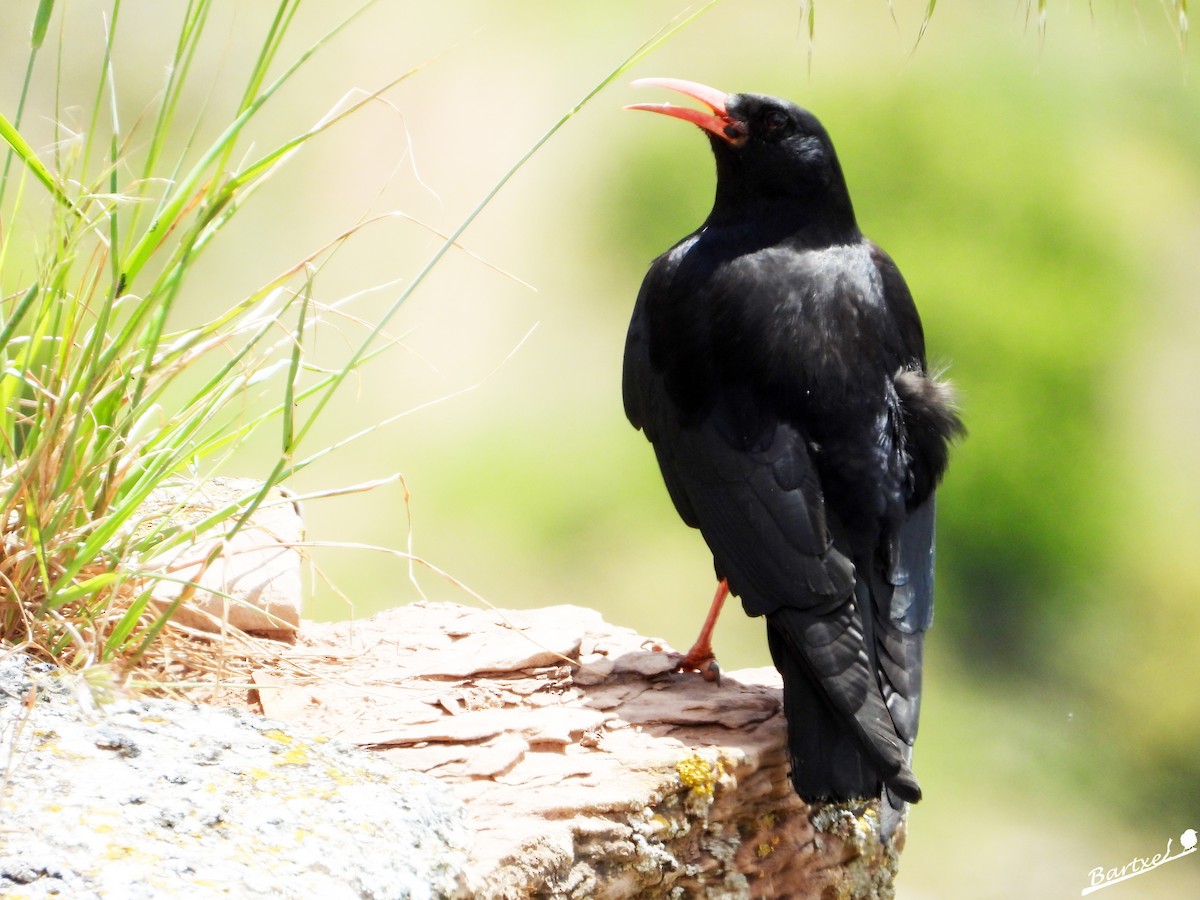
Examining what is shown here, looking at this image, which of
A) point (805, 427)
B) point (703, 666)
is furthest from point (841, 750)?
point (805, 427)

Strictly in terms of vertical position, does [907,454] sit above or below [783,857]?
above

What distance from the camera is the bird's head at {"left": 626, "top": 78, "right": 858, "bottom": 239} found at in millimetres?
3797

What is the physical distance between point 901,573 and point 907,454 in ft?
1.22

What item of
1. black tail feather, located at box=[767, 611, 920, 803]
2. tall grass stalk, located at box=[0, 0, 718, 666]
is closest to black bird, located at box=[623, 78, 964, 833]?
black tail feather, located at box=[767, 611, 920, 803]

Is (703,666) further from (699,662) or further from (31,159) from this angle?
(31,159)

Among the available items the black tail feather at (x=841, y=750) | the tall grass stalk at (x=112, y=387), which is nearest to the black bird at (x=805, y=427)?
the black tail feather at (x=841, y=750)

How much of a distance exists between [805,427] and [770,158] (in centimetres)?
99

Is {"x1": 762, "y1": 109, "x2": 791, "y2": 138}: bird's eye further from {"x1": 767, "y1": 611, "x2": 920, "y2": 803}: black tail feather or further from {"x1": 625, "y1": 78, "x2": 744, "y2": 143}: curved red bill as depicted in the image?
{"x1": 767, "y1": 611, "x2": 920, "y2": 803}: black tail feather

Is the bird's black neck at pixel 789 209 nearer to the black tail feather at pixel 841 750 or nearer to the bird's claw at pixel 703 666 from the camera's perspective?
the bird's claw at pixel 703 666

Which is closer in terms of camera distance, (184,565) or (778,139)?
(184,565)

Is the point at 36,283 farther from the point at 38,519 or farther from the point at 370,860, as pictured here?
the point at 370,860

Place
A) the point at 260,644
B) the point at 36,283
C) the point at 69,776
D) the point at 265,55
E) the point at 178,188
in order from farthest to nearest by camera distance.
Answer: the point at 260,644 → the point at 178,188 → the point at 265,55 → the point at 36,283 → the point at 69,776

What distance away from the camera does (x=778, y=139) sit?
3852 millimetres

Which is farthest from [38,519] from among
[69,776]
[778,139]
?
[778,139]
